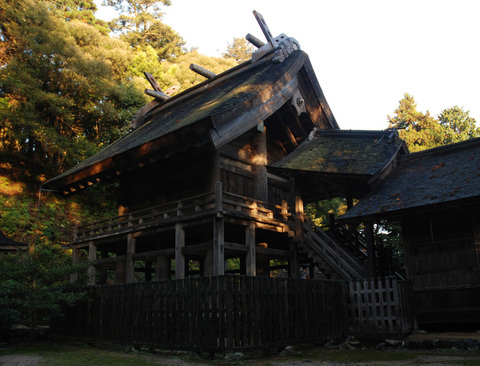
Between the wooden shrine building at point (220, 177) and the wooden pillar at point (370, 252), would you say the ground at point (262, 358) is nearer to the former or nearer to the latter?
the wooden pillar at point (370, 252)

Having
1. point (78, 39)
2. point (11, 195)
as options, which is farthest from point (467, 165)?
point (78, 39)

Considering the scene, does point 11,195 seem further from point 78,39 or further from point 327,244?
point 327,244

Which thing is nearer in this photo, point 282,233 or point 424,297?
point 424,297

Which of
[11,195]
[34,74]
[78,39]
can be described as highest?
[78,39]

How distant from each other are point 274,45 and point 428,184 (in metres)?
10.5

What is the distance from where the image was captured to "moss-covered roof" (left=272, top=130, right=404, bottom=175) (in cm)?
1462

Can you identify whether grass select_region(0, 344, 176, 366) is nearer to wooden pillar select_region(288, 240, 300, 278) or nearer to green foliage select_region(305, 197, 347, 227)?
wooden pillar select_region(288, 240, 300, 278)

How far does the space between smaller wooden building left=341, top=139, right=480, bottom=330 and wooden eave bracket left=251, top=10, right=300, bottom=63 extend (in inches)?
354

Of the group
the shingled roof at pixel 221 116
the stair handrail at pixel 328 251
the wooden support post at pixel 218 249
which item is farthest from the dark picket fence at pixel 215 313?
the shingled roof at pixel 221 116

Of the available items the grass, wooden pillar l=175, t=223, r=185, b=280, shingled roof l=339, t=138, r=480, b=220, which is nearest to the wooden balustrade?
wooden pillar l=175, t=223, r=185, b=280

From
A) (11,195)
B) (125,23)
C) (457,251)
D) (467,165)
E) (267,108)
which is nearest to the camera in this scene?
(457,251)

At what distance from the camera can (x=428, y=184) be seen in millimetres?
12602

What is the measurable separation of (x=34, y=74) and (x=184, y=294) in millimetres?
22287

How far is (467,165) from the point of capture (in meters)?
12.8
